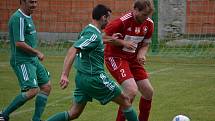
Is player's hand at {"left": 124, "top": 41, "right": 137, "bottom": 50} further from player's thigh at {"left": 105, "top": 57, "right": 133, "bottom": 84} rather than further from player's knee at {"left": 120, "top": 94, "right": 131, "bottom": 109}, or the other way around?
player's knee at {"left": 120, "top": 94, "right": 131, "bottom": 109}

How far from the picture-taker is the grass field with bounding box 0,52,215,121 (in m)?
10.1

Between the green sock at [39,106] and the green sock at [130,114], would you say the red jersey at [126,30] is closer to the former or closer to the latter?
the green sock at [130,114]

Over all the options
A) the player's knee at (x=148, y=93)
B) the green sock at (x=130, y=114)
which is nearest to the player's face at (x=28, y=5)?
the player's knee at (x=148, y=93)

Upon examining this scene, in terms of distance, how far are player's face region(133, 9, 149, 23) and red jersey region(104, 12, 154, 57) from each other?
7 centimetres

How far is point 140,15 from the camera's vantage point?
8445 mm

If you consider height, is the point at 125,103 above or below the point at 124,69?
below

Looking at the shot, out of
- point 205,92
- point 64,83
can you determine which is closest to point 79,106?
point 64,83

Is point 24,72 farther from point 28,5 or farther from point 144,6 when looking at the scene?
point 144,6

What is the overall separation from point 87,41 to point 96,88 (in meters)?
0.64

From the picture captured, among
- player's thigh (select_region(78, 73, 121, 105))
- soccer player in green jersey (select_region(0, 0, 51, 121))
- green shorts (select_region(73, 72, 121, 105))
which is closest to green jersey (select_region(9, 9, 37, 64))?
soccer player in green jersey (select_region(0, 0, 51, 121))

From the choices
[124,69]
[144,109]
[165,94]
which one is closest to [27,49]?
[124,69]

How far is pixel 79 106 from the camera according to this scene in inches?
309

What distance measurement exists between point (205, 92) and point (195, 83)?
4.99 ft

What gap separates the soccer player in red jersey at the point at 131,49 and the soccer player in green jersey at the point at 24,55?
43.6 inches
